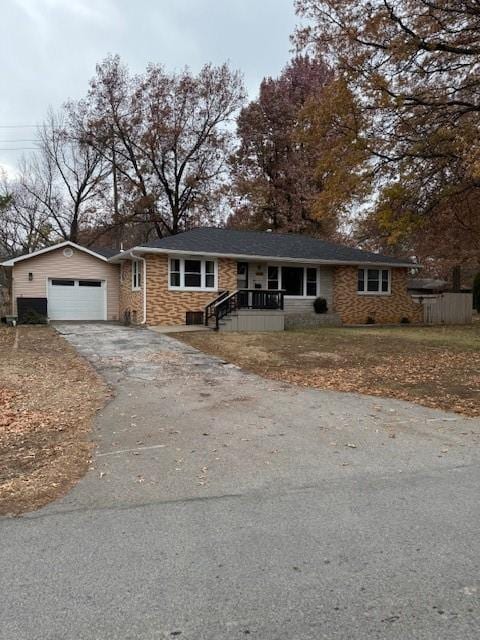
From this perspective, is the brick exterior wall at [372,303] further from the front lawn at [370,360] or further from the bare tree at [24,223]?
the bare tree at [24,223]

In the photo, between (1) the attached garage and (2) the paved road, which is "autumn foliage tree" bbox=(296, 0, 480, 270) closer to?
(2) the paved road

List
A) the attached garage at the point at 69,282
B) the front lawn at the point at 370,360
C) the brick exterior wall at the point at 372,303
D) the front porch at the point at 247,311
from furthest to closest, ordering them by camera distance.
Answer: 1. the brick exterior wall at the point at 372,303
2. the attached garage at the point at 69,282
3. the front porch at the point at 247,311
4. the front lawn at the point at 370,360

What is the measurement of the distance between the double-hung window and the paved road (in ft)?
43.7

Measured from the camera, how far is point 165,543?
9.87ft

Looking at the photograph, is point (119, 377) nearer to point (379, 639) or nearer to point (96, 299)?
point (379, 639)

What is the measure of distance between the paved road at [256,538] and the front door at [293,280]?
52.4ft

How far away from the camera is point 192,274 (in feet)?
62.8

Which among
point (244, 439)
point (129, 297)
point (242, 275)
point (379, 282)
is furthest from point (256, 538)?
point (379, 282)

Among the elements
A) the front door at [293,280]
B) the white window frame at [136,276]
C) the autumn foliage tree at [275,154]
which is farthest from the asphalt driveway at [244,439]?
the autumn foliage tree at [275,154]

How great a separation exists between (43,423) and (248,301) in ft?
43.0

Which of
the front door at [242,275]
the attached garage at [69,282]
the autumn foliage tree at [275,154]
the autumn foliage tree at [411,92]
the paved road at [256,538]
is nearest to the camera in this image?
the paved road at [256,538]

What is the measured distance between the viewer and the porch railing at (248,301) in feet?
58.6

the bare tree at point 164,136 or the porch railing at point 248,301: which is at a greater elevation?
the bare tree at point 164,136

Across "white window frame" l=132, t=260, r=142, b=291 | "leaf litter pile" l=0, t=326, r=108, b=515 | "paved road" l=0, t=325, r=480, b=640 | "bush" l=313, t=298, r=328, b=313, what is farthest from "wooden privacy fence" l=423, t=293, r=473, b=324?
"paved road" l=0, t=325, r=480, b=640
